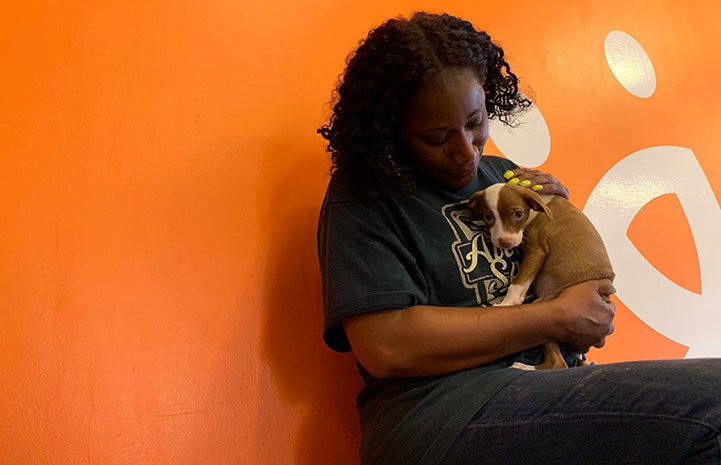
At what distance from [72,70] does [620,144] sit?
1.50 metres

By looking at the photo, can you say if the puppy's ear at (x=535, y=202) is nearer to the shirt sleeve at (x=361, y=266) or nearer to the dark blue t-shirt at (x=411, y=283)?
the dark blue t-shirt at (x=411, y=283)

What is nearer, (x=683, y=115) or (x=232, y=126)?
(x=232, y=126)

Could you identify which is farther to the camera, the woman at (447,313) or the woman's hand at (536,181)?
the woman's hand at (536,181)

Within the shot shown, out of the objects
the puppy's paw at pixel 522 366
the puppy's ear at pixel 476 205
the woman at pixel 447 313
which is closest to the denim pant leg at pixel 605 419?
the woman at pixel 447 313

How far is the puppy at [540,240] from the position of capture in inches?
47.4

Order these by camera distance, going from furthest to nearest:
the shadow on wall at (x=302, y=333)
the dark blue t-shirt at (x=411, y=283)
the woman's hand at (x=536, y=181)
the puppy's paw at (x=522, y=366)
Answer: the woman's hand at (x=536, y=181), the shadow on wall at (x=302, y=333), the puppy's paw at (x=522, y=366), the dark blue t-shirt at (x=411, y=283)

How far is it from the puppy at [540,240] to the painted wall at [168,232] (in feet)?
1.21

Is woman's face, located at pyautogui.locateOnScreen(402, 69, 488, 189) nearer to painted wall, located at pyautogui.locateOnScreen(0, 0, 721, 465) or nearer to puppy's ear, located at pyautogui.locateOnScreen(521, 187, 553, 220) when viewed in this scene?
puppy's ear, located at pyautogui.locateOnScreen(521, 187, 553, 220)

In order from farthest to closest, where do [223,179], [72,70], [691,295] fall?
[691,295]
[223,179]
[72,70]

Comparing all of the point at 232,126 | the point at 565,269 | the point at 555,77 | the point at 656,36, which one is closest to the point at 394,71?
the point at 232,126

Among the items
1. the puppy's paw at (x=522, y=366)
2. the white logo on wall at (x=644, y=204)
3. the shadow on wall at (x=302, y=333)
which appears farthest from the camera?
the white logo on wall at (x=644, y=204)

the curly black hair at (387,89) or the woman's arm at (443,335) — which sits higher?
the curly black hair at (387,89)

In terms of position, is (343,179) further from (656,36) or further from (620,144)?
(656,36)

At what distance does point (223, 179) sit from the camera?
1228 mm
